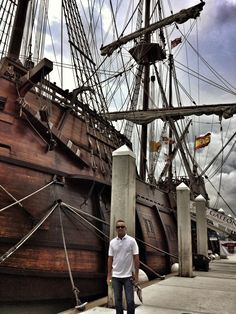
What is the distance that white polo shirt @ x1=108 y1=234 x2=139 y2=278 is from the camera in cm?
347

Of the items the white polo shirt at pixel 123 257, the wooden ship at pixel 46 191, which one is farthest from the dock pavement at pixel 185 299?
the white polo shirt at pixel 123 257

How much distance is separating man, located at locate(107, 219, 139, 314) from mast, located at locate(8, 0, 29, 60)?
237 inches

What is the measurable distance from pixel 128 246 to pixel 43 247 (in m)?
2.77

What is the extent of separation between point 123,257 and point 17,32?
22.3ft

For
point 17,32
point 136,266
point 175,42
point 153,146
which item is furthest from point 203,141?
point 136,266

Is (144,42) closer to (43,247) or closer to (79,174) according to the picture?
(79,174)

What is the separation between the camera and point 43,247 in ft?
18.9

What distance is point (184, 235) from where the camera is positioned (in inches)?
336

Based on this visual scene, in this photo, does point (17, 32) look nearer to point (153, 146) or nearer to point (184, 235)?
point (184, 235)

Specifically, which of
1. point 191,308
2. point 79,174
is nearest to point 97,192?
point 79,174

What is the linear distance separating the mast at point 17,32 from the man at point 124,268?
6029 millimetres

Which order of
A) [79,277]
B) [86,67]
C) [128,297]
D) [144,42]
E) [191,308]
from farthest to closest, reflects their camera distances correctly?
1. [144,42]
2. [86,67]
3. [79,277]
4. [191,308]
5. [128,297]

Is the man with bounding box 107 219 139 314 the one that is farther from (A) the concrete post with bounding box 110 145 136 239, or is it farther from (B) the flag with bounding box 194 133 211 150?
(B) the flag with bounding box 194 133 211 150

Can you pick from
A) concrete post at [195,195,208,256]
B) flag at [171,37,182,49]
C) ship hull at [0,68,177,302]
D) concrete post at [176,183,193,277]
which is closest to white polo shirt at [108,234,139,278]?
ship hull at [0,68,177,302]
